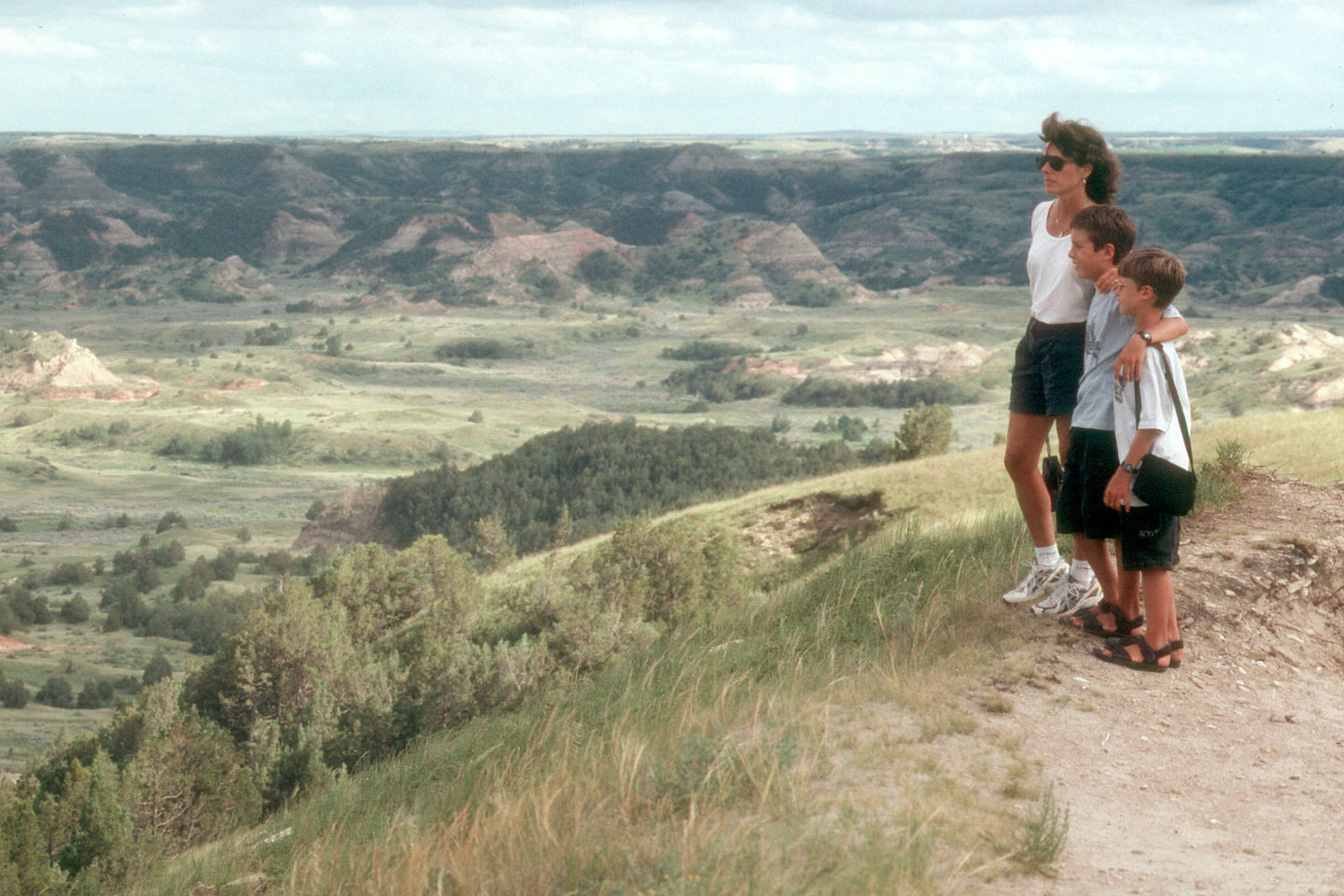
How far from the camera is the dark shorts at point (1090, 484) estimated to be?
4.78 m

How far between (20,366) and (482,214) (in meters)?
61.1

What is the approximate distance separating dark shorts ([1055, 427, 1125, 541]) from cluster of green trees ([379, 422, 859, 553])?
1265 inches

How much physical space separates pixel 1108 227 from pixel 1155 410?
74 cm

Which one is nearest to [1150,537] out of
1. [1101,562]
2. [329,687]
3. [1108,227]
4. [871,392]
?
[1101,562]

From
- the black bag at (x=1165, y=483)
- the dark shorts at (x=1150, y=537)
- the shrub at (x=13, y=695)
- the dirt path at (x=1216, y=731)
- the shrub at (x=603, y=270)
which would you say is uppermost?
the black bag at (x=1165, y=483)

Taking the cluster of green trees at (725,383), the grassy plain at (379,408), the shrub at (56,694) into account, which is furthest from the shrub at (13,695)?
the cluster of green trees at (725,383)

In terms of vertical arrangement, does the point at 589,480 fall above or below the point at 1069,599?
below

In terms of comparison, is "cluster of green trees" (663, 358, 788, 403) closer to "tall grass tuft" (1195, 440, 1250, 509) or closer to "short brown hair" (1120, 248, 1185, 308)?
"tall grass tuft" (1195, 440, 1250, 509)

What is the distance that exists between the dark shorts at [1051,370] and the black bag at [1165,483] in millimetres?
416

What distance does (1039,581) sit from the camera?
538 centimetres

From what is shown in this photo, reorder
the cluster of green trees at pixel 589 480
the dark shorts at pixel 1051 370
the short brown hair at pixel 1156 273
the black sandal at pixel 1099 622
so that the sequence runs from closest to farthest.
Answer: the short brown hair at pixel 1156 273 → the dark shorts at pixel 1051 370 → the black sandal at pixel 1099 622 → the cluster of green trees at pixel 589 480

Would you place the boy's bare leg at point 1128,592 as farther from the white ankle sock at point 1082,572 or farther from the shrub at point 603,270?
the shrub at point 603,270

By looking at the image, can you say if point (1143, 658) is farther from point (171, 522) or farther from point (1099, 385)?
point (171, 522)

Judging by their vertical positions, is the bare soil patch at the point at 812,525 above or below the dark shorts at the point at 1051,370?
below
